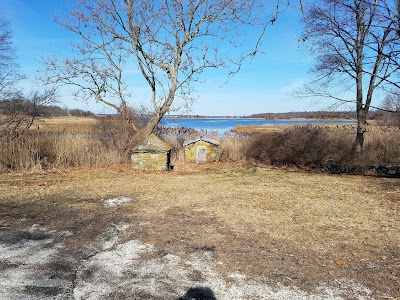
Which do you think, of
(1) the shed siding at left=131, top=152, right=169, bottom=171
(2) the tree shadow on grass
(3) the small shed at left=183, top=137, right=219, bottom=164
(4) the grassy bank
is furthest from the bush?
(2) the tree shadow on grass

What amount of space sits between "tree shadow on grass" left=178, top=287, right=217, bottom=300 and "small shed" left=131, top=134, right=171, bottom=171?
27.4 ft

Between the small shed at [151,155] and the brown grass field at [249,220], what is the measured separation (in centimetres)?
164

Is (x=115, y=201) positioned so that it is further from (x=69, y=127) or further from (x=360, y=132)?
(x=69, y=127)

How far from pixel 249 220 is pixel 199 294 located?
2.58m

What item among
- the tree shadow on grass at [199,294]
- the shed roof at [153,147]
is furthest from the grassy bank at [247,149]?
the tree shadow on grass at [199,294]

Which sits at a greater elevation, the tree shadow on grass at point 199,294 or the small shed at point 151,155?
the small shed at point 151,155

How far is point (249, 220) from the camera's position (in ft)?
18.1

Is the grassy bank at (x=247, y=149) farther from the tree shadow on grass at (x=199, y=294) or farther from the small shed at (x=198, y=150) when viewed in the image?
the tree shadow on grass at (x=199, y=294)

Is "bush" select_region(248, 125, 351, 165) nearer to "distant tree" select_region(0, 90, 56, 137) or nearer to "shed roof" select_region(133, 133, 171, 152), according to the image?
"shed roof" select_region(133, 133, 171, 152)

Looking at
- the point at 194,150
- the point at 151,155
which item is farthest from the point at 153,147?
the point at 194,150

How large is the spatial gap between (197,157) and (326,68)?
6.60 metres

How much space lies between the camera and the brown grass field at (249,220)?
12.2 ft

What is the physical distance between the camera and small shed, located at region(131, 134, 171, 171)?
11336 millimetres

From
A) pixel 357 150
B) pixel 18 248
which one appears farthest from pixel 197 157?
pixel 18 248
